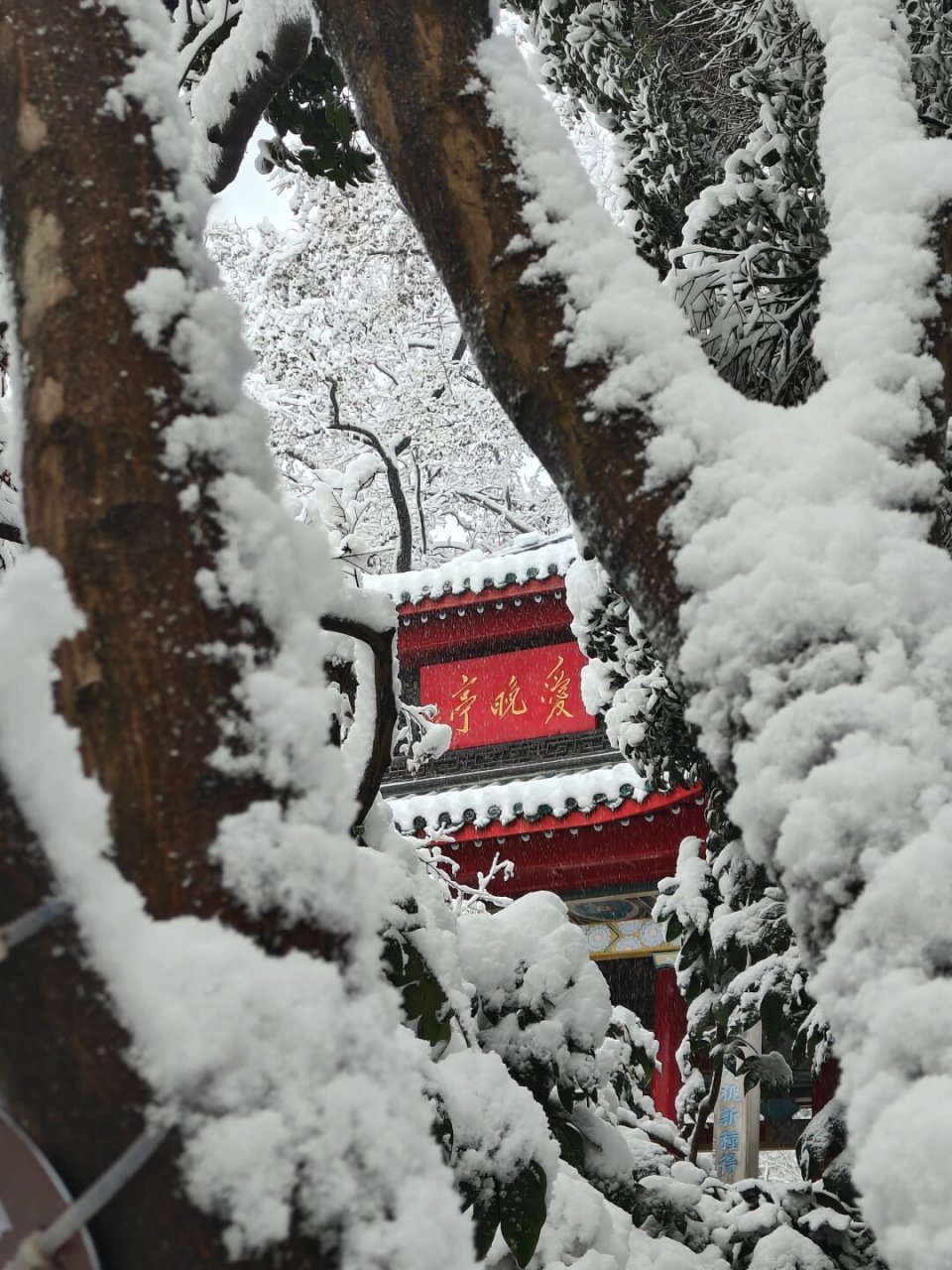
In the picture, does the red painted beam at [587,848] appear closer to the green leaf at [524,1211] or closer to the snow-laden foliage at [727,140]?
the snow-laden foliage at [727,140]

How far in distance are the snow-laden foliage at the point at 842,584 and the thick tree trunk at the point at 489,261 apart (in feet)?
0.08

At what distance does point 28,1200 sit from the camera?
26.2 inches

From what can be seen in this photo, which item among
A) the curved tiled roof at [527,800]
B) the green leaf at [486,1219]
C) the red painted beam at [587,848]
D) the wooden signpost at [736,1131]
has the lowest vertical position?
the green leaf at [486,1219]

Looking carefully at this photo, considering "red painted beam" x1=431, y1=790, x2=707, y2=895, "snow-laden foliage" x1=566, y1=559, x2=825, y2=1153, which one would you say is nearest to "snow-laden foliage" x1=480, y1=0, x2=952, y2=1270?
"snow-laden foliage" x1=566, y1=559, x2=825, y2=1153

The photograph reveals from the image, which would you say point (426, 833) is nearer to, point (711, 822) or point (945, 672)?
point (711, 822)

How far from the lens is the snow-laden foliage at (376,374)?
48.2ft

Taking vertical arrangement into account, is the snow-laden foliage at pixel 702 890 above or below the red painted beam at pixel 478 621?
below

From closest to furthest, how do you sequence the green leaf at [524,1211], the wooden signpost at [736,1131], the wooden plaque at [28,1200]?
the wooden plaque at [28,1200] < the green leaf at [524,1211] < the wooden signpost at [736,1131]

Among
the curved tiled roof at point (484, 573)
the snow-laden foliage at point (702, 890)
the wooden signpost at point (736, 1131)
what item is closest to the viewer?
the snow-laden foliage at point (702, 890)

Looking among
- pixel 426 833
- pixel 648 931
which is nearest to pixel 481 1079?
pixel 426 833

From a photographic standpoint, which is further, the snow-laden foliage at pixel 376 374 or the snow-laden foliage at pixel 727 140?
the snow-laden foliage at pixel 376 374

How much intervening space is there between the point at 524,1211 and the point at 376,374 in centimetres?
1480

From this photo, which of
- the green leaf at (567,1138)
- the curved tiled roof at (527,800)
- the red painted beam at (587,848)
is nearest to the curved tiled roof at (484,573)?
the curved tiled roof at (527,800)

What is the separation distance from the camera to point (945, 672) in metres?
0.93
